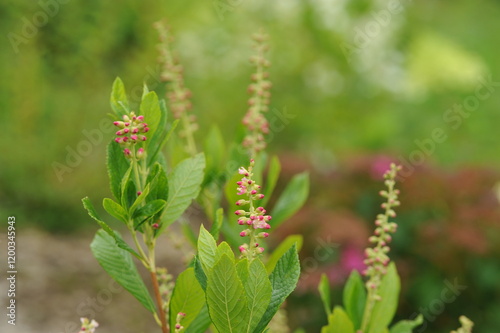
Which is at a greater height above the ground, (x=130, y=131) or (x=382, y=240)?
(x=130, y=131)

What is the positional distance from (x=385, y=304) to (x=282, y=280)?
0.29 m

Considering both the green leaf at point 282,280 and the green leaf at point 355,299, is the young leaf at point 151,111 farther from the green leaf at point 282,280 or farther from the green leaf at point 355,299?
the green leaf at point 355,299

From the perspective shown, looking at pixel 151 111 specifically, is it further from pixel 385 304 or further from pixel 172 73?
pixel 385 304

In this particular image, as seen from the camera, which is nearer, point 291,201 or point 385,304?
point 385,304

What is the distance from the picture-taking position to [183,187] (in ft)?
3.10

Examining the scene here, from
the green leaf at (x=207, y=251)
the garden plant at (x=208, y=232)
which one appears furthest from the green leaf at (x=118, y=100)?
the green leaf at (x=207, y=251)

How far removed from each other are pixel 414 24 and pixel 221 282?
290 inches

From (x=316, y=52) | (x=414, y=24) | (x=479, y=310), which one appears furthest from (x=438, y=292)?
(x=414, y=24)

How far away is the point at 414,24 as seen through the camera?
25.1ft

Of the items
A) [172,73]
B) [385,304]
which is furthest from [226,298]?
[172,73]

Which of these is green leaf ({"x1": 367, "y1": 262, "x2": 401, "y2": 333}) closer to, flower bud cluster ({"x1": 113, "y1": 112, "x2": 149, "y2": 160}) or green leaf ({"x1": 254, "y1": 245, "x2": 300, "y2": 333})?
green leaf ({"x1": 254, "y1": 245, "x2": 300, "y2": 333})

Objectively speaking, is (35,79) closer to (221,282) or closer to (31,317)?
(31,317)

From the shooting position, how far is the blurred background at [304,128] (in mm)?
3180

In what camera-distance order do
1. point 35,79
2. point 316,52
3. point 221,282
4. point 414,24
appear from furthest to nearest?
point 414,24 → point 316,52 → point 35,79 → point 221,282
